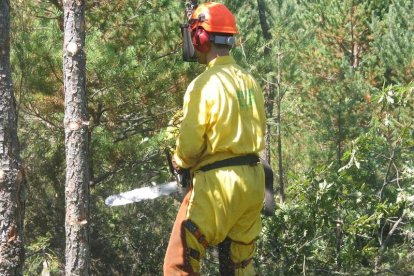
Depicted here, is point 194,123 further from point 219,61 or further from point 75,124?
point 75,124

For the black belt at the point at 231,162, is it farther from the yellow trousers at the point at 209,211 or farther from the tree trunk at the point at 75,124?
the tree trunk at the point at 75,124

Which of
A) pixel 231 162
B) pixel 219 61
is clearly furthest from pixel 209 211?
pixel 219 61

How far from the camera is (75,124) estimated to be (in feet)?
14.7

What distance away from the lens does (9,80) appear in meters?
3.75

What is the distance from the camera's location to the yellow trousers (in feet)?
12.5

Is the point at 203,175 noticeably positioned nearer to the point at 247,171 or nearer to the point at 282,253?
the point at 247,171

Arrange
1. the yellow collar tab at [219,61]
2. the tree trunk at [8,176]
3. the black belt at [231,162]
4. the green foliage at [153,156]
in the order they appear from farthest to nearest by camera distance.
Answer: the green foliage at [153,156] → the yellow collar tab at [219,61] → the black belt at [231,162] → the tree trunk at [8,176]

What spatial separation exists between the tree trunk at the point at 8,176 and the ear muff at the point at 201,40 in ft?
3.70

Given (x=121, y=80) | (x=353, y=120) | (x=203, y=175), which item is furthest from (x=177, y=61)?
(x=203, y=175)

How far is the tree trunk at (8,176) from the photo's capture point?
146 inches

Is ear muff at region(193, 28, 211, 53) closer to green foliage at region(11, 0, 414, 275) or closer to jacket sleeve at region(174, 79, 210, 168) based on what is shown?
jacket sleeve at region(174, 79, 210, 168)

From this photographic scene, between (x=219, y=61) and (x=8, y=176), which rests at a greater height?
(x=219, y=61)

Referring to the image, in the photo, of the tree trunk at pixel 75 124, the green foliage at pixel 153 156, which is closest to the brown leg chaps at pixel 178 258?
the tree trunk at pixel 75 124

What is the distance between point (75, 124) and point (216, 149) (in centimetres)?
120
